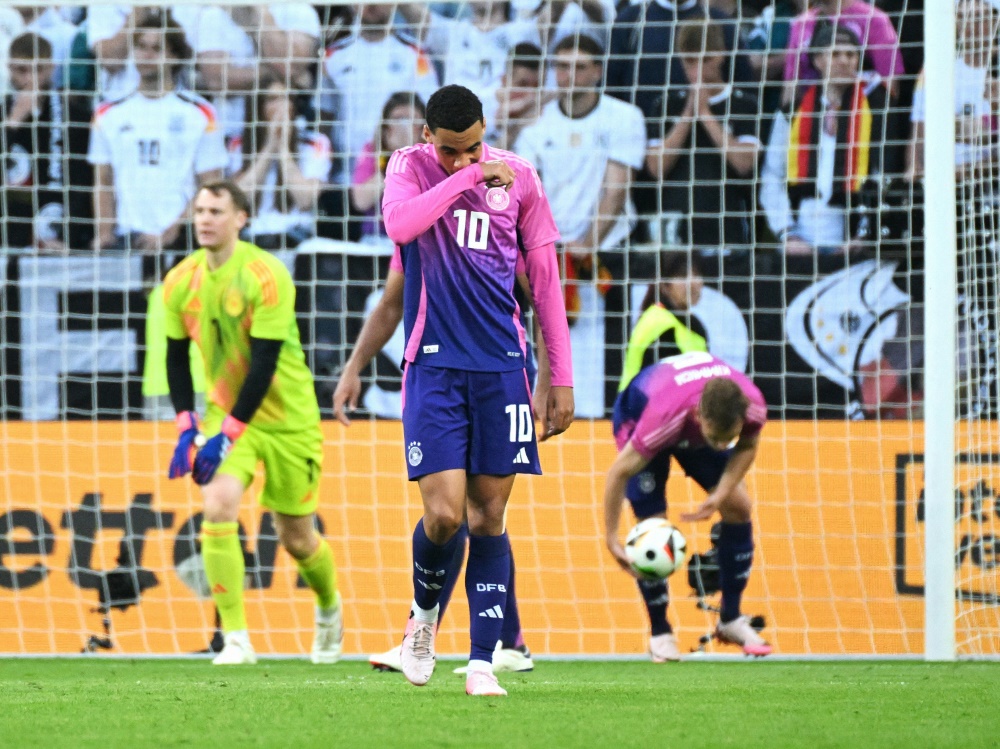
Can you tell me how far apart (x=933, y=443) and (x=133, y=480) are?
13.6 feet

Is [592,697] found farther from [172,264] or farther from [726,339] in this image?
[172,264]

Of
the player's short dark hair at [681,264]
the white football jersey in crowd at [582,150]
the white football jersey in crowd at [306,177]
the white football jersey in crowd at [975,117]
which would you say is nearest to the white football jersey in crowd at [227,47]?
the white football jersey in crowd at [306,177]

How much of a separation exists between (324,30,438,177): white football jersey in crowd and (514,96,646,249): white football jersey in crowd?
2.85 ft

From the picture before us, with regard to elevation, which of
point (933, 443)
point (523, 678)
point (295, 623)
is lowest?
point (295, 623)

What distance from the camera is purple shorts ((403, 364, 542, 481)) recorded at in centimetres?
444

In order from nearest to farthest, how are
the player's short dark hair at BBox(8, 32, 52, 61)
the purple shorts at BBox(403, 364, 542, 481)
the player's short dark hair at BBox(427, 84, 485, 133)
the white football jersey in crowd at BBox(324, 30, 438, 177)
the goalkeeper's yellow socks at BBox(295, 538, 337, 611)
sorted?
1. the player's short dark hair at BBox(427, 84, 485, 133)
2. the purple shorts at BBox(403, 364, 542, 481)
3. the goalkeeper's yellow socks at BBox(295, 538, 337, 611)
4. the white football jersey in crowd at BBox(324, 30, 438, 177)
5. the player's short dark hair at BBox(8, 32, 52, 61)

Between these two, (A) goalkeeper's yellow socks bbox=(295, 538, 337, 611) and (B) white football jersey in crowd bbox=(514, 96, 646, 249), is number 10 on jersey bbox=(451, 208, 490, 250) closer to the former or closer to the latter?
(A) goalkeeper's yellow socks bbox=(295, 538, 337, 611)

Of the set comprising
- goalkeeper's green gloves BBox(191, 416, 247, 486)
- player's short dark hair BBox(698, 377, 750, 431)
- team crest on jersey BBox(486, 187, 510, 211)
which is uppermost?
team crest on jersey BBox(486, 187, 510, 211)

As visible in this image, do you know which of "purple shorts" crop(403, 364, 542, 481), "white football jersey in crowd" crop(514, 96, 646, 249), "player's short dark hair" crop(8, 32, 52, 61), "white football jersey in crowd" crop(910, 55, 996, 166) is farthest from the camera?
"player's short dark hair" crop(8, 32, 52, 61)

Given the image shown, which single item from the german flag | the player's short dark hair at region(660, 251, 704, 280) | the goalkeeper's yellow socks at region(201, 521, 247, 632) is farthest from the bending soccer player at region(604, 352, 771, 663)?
the german flag

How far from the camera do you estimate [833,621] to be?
25.8 feet

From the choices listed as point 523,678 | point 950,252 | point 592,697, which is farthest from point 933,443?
point 592,697

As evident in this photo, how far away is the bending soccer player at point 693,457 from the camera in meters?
6.47

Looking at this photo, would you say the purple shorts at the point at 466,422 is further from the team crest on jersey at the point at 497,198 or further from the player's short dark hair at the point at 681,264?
the player's short dark hair at the point at 681,264
